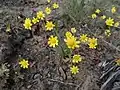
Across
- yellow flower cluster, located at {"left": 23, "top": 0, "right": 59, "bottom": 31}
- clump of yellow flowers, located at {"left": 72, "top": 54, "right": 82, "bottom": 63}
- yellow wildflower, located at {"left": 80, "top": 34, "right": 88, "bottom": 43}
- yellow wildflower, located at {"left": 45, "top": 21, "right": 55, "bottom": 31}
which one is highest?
yellow flower cluster, located at {"left": 23, "top": 0, "right": 59, "bottom": 31}

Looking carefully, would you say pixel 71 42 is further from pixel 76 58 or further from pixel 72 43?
pixel 76 58

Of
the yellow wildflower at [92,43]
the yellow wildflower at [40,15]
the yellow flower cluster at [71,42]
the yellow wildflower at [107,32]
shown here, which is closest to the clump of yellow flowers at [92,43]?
the yellow wildflower at [92,43]

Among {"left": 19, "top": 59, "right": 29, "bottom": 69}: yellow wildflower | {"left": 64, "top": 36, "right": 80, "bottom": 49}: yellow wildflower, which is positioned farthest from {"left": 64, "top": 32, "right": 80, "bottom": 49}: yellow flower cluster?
{"left": 19, "top": 59, "right": 29, "bottom": 69}: yellow wildflower

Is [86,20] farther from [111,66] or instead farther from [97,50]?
[111,66]

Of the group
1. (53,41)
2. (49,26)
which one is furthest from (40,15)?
(53,41)

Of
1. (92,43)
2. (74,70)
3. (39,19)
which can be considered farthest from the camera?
(39,19)

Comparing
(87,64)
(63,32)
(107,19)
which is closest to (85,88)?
(87,64)

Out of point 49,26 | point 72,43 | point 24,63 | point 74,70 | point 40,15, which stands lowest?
point 74,70

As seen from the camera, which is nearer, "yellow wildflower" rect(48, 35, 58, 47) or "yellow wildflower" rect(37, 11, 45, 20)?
"yellow wildflower" rect(48, 35, 58, 47)

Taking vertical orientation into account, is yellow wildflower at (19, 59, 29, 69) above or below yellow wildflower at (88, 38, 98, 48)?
below

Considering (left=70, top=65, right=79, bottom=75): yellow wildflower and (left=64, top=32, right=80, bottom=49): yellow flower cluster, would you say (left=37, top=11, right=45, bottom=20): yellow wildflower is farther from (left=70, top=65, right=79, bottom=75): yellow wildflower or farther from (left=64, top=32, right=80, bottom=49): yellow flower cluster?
(left=70, top=65, right=79, bottom=75): yellow wildflower

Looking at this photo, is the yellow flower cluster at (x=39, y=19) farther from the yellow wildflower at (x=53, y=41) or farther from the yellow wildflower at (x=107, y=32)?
the yellow wildflower at (x=107, y=32)
